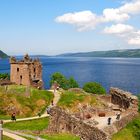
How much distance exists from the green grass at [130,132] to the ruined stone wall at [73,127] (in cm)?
515

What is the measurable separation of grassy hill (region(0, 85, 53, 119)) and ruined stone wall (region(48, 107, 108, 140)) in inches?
783

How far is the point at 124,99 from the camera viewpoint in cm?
6131

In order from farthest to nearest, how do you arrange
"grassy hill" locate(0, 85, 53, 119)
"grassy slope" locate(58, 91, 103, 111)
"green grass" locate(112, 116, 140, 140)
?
"grassy slope" locate(58, 91, 103, 111)
"grassy hill" locate(0, 85, 53, 119)
"green grass" locate(112, 116, 140, 140)

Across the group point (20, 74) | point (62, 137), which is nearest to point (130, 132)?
point (62, 137)

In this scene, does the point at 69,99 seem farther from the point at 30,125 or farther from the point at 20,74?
the point at 20,74

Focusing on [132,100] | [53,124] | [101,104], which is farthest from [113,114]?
[53,124]

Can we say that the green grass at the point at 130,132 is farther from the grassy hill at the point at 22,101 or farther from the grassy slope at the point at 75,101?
the grassy hill at the point at 22,101

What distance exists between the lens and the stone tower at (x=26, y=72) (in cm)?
8888

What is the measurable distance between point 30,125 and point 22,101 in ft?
44.6

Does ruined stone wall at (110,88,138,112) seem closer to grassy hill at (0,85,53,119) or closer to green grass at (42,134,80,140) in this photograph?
grassy hill at (0,85,53,119)

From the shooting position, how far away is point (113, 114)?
193 feet

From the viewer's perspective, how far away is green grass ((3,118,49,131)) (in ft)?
180

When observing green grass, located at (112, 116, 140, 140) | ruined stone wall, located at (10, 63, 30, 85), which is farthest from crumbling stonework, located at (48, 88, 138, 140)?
ruined stone wall, located at (10, 63, 30, 85)

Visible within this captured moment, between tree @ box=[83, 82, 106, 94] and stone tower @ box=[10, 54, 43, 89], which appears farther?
tree @ box=[83, 82, 106, 94]
